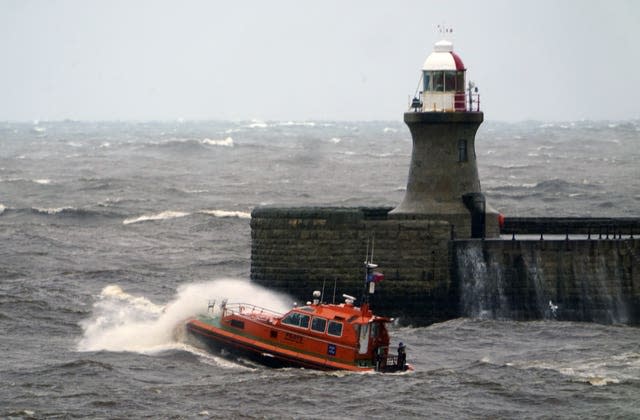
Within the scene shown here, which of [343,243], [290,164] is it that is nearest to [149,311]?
[343,243]

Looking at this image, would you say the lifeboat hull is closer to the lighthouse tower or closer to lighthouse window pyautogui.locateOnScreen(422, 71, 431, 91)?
the lighthouse tower

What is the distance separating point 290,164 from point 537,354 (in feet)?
239

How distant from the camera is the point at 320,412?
949 inches

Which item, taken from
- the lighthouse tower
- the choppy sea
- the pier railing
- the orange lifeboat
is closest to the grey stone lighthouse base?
the lighthouse tower

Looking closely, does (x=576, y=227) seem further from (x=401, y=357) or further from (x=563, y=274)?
(x=401, y=357)

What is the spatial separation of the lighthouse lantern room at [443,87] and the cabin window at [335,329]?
7.48 metres

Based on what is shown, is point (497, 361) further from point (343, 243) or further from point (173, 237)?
point (173, 237)

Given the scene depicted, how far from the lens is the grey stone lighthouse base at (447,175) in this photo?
32.0 m

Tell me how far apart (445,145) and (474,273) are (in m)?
3.40

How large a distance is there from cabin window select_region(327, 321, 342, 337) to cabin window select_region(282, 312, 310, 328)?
566 mm

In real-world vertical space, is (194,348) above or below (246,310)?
below

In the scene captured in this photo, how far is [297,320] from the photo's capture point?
2752 cm

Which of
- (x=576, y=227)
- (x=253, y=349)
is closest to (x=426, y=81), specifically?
(x=576, y=227)

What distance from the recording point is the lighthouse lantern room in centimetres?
3228
